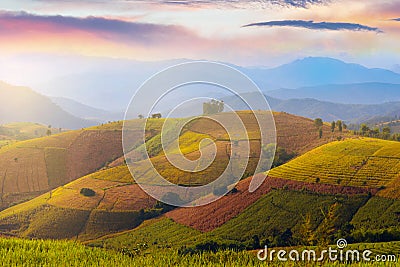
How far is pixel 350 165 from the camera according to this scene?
3081 inches

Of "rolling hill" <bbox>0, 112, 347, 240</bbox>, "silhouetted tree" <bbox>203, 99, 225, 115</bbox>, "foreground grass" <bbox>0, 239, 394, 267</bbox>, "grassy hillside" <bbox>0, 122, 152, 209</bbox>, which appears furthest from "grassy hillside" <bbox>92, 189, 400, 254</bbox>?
"grassy hillside" <bbox>0, 122, 152, 209</bbox>

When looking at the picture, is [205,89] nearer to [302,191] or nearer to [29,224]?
[302,191]

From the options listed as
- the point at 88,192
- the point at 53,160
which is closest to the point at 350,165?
the point at 88,192

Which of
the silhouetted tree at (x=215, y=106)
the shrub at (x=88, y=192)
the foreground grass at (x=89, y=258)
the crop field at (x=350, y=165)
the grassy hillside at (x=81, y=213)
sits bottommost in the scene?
the grassy hillside at (x=81, y=213)

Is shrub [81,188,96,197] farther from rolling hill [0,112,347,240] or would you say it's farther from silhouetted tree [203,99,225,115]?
silhouetted tree [203,99,225,115]

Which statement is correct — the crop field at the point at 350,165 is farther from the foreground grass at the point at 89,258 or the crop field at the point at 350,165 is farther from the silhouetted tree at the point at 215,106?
the foreground grass at the point at 89,258

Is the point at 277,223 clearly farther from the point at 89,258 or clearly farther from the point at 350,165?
the point at 89,258

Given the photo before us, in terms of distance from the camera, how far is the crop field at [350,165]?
72.2 metres

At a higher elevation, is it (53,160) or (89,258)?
(89,258)

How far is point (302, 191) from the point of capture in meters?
71.2

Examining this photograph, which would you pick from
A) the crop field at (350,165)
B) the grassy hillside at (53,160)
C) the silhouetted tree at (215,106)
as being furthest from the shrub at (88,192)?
the silhouetted tree at (215,106)

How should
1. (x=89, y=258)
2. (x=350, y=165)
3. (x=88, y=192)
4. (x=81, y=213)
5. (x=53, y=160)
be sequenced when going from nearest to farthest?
(x=89, y=258)
(x=350, y=165)
(x=81, y=213)
(x=88, y=192)
(x=53, y=160)

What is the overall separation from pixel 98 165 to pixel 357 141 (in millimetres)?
72092

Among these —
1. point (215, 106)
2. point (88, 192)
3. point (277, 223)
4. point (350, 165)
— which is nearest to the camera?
point (215, 106)
